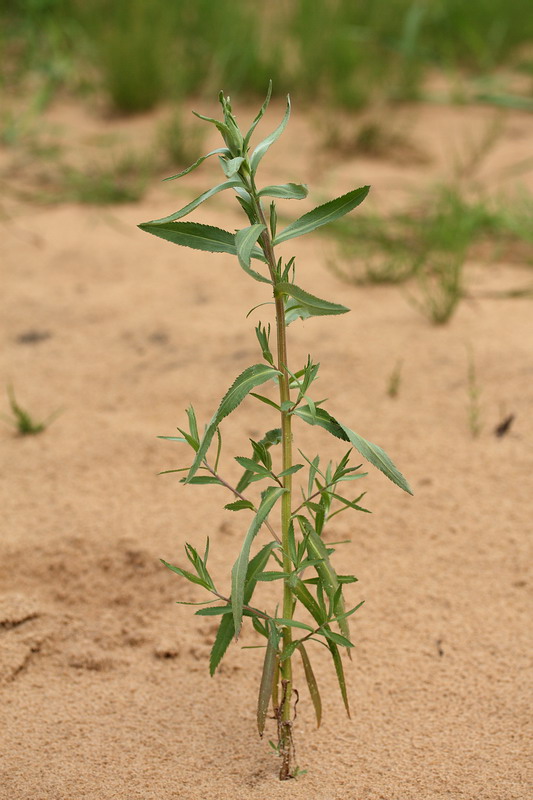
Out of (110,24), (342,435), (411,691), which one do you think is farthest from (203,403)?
(110,24)

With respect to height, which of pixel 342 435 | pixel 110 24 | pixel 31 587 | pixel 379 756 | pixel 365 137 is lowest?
pixel 379 756

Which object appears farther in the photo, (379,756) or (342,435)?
(379,756)

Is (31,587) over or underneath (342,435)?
underneath

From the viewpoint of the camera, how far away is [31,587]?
6.31ft

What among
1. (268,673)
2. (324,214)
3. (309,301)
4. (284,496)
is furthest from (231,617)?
(324,214)

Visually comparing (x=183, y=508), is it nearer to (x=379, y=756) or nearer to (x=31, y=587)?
(x=31, y=587)

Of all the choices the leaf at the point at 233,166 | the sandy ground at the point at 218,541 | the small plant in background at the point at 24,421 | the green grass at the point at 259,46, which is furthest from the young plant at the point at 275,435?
the green grass at the point at 259,46

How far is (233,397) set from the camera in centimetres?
123

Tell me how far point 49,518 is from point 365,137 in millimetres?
2880

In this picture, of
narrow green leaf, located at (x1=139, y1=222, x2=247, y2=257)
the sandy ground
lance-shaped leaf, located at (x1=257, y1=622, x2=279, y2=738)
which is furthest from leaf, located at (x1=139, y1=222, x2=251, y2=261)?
the sandy ground

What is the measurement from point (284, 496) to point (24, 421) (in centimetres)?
123

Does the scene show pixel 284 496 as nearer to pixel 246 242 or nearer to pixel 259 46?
pixel 246 242

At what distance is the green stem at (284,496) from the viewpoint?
1.27 meters

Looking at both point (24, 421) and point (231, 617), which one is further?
point (24, 421)
